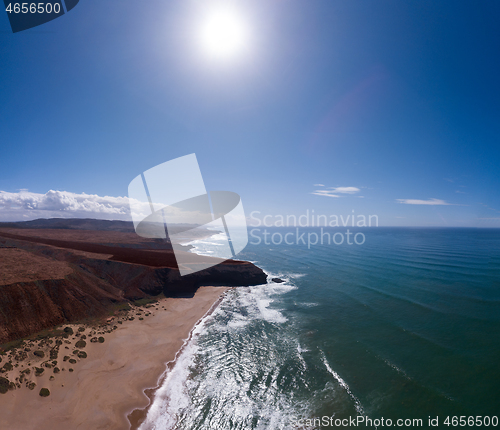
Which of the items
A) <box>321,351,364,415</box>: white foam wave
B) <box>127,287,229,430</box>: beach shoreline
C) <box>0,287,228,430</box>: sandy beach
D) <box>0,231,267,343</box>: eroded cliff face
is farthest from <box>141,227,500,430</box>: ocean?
<box>0,231,267,343</box>: eroded cliff face

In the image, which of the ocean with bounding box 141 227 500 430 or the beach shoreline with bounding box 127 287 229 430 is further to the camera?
the ocean with bounding box 141 227 500 430

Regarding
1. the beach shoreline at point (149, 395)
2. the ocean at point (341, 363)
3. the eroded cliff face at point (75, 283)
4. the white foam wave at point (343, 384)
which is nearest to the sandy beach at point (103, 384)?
the beach shoreline at point (149, 395)

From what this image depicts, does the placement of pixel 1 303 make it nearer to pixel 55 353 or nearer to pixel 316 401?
pixel 55 353

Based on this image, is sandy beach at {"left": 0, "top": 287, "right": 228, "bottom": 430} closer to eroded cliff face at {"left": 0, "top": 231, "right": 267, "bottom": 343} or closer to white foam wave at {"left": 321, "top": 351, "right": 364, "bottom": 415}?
eroded cliff face at {"left": 0, "top": 231, "right": 267, "bottom": 343}

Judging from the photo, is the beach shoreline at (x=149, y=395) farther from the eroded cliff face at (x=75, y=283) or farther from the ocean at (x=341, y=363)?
the eroded cliff face at (x=75, y=283)

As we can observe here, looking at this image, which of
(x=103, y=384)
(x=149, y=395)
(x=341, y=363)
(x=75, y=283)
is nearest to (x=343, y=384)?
(x=341, y=363)

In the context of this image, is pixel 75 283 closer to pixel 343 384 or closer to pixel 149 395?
pixel 149 395

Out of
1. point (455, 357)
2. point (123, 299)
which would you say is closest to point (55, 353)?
point (123, 299)
